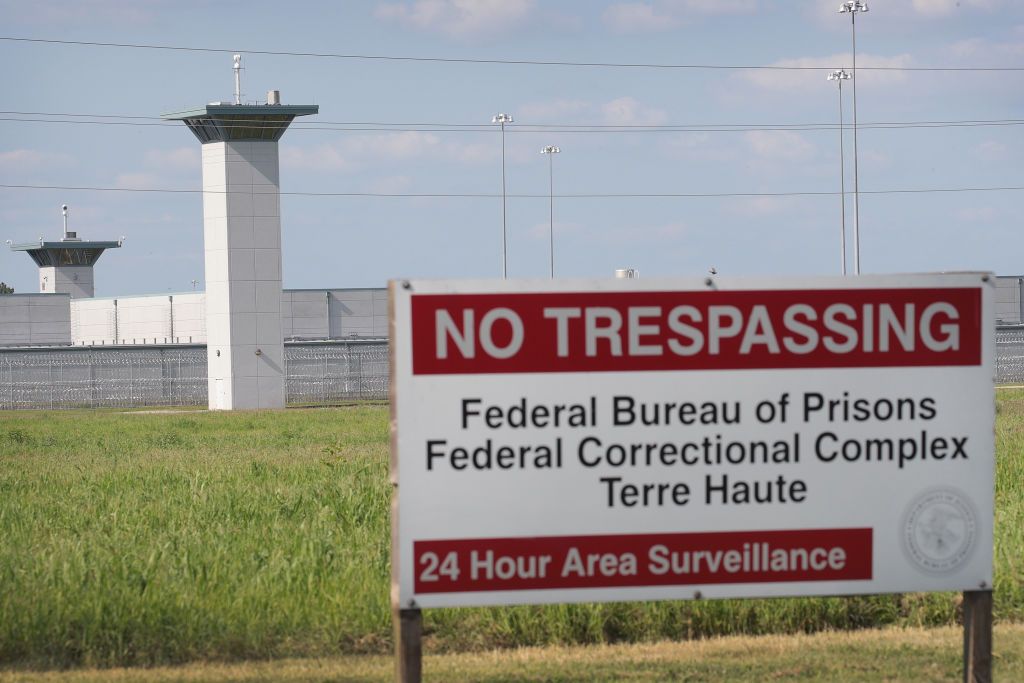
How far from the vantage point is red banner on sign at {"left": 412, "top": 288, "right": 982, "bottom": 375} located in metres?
5.12

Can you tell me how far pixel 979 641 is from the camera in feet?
17.6

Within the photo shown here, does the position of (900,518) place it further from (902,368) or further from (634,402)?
(634,402)

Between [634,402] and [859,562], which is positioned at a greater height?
[634,402]

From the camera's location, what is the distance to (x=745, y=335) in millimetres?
5242

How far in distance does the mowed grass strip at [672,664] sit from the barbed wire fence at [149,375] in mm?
57232

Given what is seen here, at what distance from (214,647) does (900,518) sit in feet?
13.2

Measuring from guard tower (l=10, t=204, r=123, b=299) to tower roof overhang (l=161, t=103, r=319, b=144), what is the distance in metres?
48.3

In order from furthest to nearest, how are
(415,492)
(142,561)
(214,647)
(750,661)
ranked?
(142,561), (214,647), (750,661), (415,492)

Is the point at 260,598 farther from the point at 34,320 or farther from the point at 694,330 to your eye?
the point at 34,320

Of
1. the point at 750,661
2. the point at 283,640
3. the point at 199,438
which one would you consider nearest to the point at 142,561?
the point at 283,640

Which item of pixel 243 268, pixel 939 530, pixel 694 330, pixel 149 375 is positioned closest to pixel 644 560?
pixel 694 330

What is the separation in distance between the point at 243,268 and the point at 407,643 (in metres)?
49.6

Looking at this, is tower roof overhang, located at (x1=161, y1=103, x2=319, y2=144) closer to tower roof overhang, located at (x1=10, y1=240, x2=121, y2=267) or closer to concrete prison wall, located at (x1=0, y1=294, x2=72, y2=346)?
concrete prison wall, located at (x1=0, y1=294, x2=72, y2=346)

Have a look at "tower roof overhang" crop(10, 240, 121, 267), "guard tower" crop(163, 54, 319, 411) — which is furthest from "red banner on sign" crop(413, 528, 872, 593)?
"tower roof overhang" crop(10, 240, 121, 267)
